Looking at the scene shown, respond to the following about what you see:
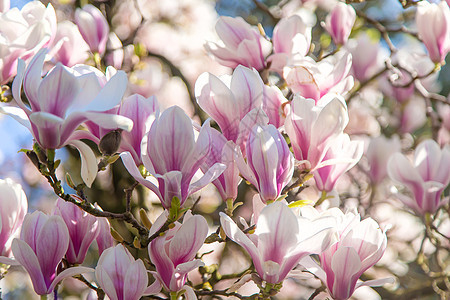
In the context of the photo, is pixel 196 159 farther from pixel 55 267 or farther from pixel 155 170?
pixel 55 267

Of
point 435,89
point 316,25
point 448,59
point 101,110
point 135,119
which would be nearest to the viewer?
point 101,110

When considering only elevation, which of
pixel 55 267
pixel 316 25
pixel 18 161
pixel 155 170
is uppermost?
pixel 155 170

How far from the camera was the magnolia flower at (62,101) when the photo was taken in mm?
576

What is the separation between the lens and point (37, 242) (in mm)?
669

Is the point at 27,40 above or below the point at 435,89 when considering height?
above

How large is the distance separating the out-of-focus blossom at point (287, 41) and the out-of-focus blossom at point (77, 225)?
41 centimetres

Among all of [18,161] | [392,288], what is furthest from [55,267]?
[18,161]

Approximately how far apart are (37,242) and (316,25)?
1.56 m

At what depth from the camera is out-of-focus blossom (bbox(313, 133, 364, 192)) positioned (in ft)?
2.42

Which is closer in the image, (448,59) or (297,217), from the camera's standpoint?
(297,217)

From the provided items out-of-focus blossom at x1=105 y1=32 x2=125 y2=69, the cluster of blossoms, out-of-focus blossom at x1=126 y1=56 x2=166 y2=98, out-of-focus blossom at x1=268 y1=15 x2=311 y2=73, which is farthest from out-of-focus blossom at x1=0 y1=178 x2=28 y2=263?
out-of-focus blossom at x1=126 y1=56 x2=166 y2=98

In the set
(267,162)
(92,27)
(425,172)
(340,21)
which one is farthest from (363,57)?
(267,162)

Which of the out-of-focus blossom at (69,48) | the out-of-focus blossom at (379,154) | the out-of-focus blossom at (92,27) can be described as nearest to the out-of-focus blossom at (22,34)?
the out-of-focus blossom at (69,48)

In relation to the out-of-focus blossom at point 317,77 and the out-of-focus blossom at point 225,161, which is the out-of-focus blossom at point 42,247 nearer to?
the out-of-focus blossom at point 225,161
